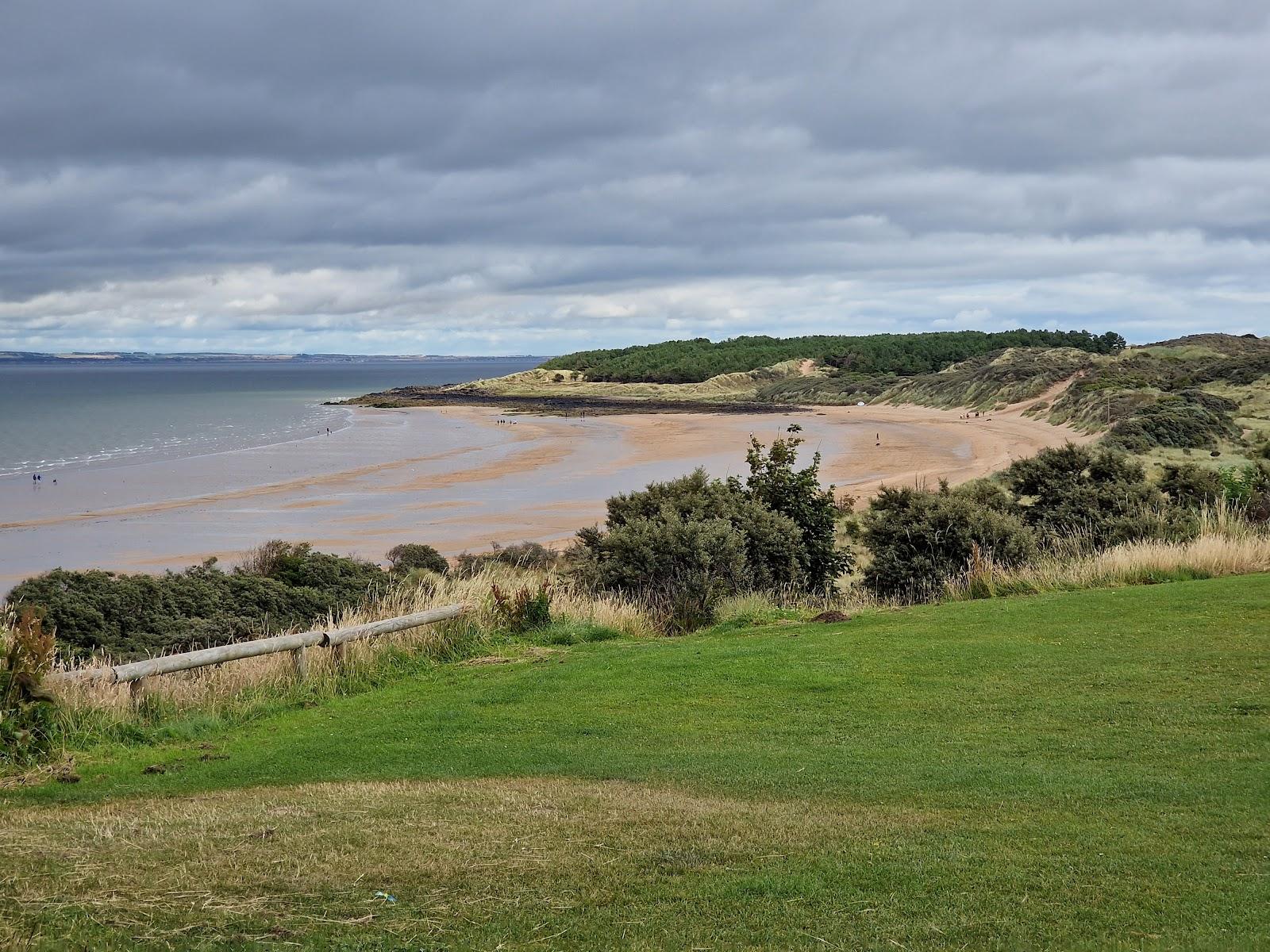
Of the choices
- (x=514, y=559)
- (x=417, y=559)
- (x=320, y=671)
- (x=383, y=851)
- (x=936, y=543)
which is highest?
(x=383, y=851)

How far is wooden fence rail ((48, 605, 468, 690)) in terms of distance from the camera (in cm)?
1052

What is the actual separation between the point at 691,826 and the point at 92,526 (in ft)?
111

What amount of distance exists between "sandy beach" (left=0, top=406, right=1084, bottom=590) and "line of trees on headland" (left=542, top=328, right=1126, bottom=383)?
52.6m

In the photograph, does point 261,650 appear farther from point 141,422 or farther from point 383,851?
point 141,422

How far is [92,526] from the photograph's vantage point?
116 ft

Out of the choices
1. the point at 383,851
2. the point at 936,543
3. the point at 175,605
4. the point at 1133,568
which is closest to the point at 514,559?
the point at 175,605

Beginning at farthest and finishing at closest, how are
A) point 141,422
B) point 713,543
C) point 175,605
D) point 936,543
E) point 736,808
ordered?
point 141,422, point 936,543, point 713,543, point 175,605, point 736,808

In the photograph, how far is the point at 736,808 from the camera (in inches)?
263

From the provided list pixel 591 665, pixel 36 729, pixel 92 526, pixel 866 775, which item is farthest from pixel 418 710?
pixel 92 526

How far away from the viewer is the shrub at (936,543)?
18.1 metres

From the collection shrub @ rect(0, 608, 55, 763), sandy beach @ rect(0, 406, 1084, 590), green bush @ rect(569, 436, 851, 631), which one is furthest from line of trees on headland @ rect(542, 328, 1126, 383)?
shrub @ rect(0, 608, 55, 763)

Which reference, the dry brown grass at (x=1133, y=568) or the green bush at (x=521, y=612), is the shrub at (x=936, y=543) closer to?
the dry brown grass at (x=1133, y=568)

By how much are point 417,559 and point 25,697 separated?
16.3m

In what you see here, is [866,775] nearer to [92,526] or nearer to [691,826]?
[691,826]
